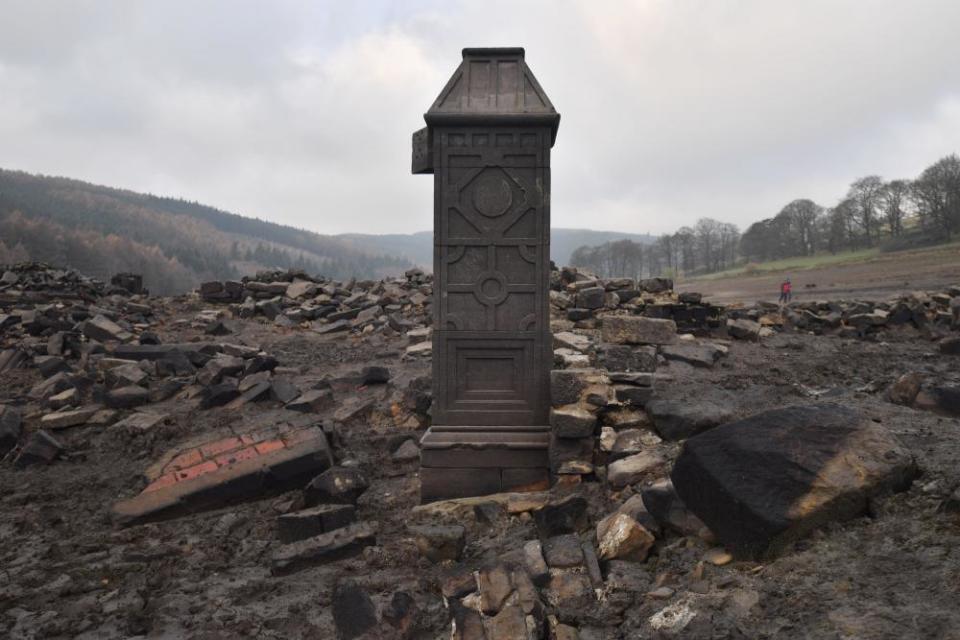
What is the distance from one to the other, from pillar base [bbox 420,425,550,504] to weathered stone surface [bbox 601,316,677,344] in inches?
166

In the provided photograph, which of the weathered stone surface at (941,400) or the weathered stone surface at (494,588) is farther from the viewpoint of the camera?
the weathered stone surface at (941,400)

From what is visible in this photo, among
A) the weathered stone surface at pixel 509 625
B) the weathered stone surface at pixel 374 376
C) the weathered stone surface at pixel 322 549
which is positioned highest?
the weathered stone surface at pixel 374 376

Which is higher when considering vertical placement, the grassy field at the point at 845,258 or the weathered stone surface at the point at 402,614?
the grassy field at the point at 845,258

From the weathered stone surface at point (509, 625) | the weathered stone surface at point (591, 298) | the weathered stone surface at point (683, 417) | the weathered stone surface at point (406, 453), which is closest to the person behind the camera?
the weathered stone surface at point (509, 625)

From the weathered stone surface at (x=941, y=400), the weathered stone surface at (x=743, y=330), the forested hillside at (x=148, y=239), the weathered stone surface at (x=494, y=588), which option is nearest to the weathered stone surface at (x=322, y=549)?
the weathered stone surface at (x=494, y=588)

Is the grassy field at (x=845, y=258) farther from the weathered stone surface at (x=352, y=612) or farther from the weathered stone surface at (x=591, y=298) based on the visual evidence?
the weathered stone surface at (x=352, y=612)

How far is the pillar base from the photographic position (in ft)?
15.8

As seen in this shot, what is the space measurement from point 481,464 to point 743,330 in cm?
833

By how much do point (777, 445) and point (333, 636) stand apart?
259 centimetres

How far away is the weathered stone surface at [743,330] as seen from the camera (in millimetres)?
11133

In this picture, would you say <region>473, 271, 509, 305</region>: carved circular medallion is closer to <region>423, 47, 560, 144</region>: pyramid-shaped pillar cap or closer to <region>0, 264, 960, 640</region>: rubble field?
<region>0, 264, 960, 640</region>: rubble field

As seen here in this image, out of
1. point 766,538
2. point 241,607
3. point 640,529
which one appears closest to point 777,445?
point 766,538

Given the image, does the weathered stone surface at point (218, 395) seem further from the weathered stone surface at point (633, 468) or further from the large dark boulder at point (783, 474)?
the large dark boulder at point (783, 474)

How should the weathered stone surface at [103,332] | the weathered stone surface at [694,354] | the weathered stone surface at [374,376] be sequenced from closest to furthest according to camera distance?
the weathered stone surface at [374,376] → the weathered stone surface at [694,354] → the weathered stone surface at [103,332]
